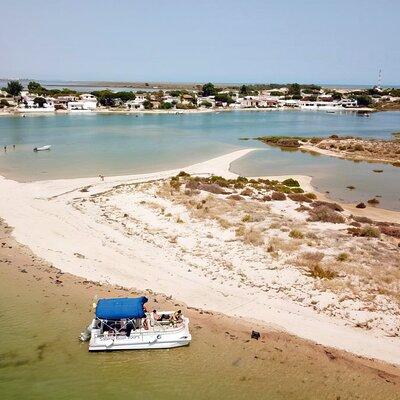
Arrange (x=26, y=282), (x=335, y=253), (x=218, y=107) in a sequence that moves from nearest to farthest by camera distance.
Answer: (x=26, y=282)
(x=335, y=253)
(x=218, y=107)

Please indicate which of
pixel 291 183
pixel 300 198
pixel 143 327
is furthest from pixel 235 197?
pixel 143 327

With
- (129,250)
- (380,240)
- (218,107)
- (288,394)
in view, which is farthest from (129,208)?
(218,107)

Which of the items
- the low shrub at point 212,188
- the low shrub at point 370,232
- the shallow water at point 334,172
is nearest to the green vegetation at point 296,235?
the low shrub at point 370,232

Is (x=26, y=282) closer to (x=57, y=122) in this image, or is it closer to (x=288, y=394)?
(x=288, y=394)

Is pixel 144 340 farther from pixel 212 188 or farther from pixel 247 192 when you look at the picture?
pixel 247 192

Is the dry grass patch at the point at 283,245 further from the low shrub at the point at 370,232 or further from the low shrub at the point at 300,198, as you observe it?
the low shrub at the point at 300,198

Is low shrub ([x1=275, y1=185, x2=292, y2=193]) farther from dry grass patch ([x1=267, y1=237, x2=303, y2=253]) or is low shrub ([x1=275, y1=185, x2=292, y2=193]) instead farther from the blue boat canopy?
the blue boat canopy

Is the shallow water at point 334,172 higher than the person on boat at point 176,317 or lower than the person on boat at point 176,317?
lower
